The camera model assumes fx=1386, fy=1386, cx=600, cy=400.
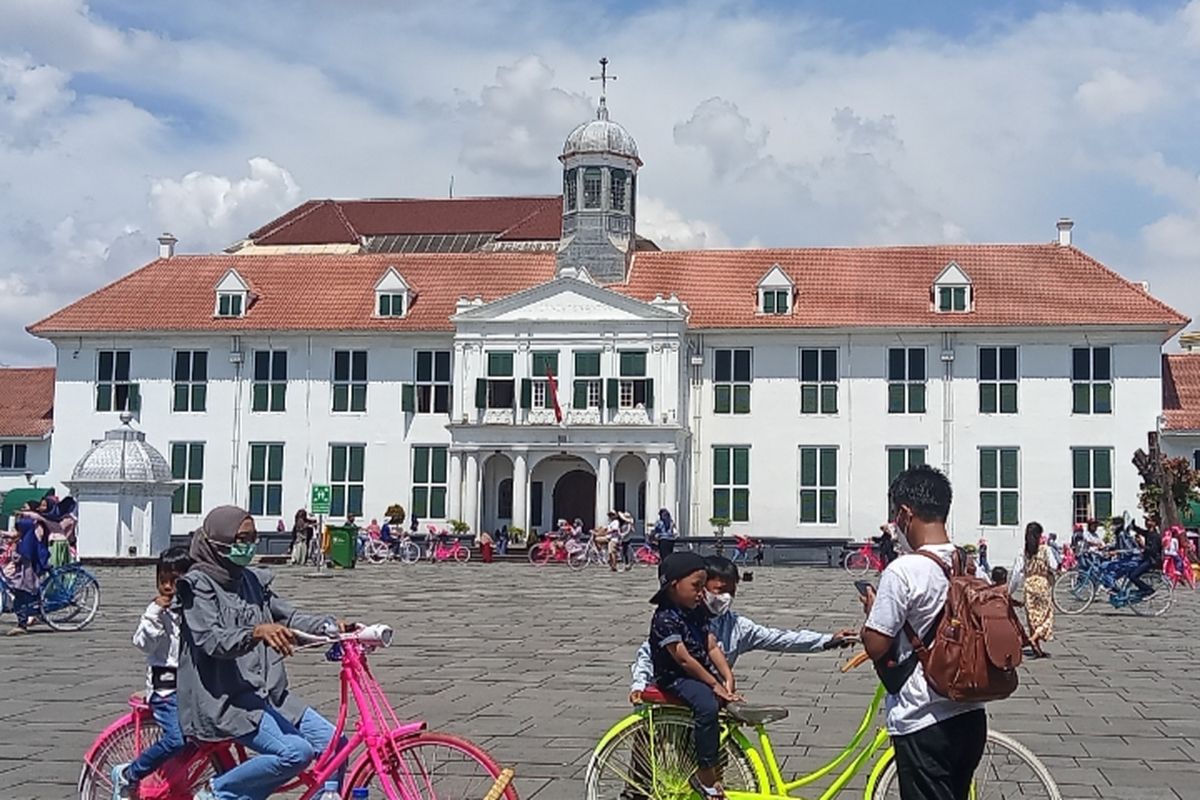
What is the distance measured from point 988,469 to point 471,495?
1662 centimetres

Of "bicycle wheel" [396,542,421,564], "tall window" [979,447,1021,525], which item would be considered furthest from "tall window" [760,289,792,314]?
"bicycle wheel" [396,542,421,564]

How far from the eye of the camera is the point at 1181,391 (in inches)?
1780

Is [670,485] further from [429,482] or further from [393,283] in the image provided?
[393,283]

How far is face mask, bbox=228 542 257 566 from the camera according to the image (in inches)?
226

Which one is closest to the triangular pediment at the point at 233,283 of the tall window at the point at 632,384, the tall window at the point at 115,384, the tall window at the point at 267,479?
the tall window at the point at 115,384

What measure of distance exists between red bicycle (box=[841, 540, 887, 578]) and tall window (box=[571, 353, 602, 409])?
10280 mm

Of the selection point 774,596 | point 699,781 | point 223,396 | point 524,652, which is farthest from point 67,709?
point 223,396

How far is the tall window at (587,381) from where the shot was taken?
45344 millimetres

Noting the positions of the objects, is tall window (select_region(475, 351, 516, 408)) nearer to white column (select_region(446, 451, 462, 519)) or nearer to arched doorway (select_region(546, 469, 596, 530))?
white column (select_region(446, 451, 462, 519))

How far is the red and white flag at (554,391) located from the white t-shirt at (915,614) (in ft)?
132

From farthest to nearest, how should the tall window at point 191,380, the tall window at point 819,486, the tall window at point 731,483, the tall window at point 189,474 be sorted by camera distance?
the tall window at point 191,380, the tall window at point 189,474, the tall window at point 731,483, the tall window at point 819,486

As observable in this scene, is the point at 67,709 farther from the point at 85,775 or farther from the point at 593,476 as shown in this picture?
the point at 593,476

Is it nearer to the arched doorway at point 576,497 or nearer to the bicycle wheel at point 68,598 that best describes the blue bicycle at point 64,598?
the bicycle wheel at point 68,598

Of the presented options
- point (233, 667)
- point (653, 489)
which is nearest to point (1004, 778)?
point (233, 667)
